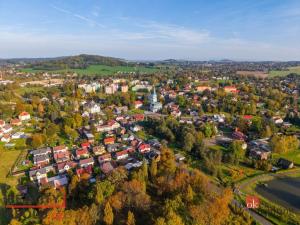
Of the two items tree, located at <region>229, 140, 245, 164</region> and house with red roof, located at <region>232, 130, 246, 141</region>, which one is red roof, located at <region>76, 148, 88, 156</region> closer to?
tree, located at <region>229, 140, 245, 164</region>

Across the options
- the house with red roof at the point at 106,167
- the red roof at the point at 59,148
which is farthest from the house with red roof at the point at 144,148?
the red roof at the point at 59,148

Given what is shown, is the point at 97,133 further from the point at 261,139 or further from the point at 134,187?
the point at 261,139

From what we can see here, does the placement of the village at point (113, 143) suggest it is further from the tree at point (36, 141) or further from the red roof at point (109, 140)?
the tree at point (36, 141)

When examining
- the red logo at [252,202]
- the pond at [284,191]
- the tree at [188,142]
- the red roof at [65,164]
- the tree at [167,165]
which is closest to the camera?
the red logo at [252,202]

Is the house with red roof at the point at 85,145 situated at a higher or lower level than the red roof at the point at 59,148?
lower

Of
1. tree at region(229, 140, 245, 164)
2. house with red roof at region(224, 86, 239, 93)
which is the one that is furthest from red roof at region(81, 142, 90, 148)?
house with red roof at region(224, 86, 239, 93)

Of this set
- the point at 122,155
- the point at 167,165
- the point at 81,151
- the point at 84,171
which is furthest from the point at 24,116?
the point at 167,165

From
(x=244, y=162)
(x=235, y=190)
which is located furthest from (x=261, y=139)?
(x=235, y=190)

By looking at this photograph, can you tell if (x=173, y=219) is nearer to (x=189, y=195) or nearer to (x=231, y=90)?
(x=189, y=195)
